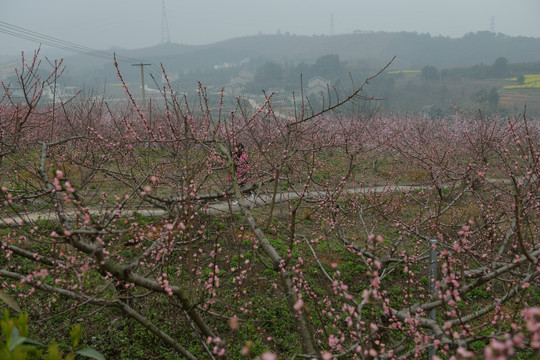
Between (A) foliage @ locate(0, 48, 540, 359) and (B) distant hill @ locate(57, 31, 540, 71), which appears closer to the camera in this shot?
(A) foliage @ locate(0, 48, 540, 359)

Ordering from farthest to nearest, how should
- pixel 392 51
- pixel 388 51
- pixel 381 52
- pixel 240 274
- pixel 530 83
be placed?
1. pixel 381 52
2. pixel 388 51
3. pixel 392 51
4. pixel 530 83
5. pixel 240 274

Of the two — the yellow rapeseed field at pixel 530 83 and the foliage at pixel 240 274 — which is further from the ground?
the yellow rapeseed field at pixel 530 83

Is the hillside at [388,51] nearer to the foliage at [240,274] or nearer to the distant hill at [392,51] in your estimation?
the distant hill at [392,51]

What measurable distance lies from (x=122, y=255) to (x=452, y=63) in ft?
400

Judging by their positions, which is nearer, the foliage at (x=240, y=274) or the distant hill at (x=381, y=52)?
the foliage at (x=240, y=274)

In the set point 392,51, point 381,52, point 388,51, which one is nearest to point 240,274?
point 392,51


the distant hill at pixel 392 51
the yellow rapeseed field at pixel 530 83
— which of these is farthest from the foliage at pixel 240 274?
the distant hill at pixel 392 51

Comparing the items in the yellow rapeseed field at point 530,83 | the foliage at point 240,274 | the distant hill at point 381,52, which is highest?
the distant hill at point 381,52

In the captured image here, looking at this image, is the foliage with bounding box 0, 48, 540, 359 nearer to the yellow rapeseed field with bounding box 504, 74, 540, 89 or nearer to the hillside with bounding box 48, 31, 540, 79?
the yellow rapeseed field with bounding box 504, 74, 540, 89

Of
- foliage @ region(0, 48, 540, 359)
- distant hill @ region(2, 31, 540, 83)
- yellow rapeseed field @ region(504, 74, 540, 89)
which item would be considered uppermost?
distant hill @ region(2, 31, 540, 83)

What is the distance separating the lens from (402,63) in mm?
115375

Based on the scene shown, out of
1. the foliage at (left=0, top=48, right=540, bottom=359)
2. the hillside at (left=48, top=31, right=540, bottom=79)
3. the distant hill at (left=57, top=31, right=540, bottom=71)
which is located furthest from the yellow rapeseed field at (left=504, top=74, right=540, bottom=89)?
the foliage at (left=0, top=48, right=540, bottom=359)

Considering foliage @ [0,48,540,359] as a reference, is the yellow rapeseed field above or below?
above

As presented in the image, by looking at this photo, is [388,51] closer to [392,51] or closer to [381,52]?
[392,51]
